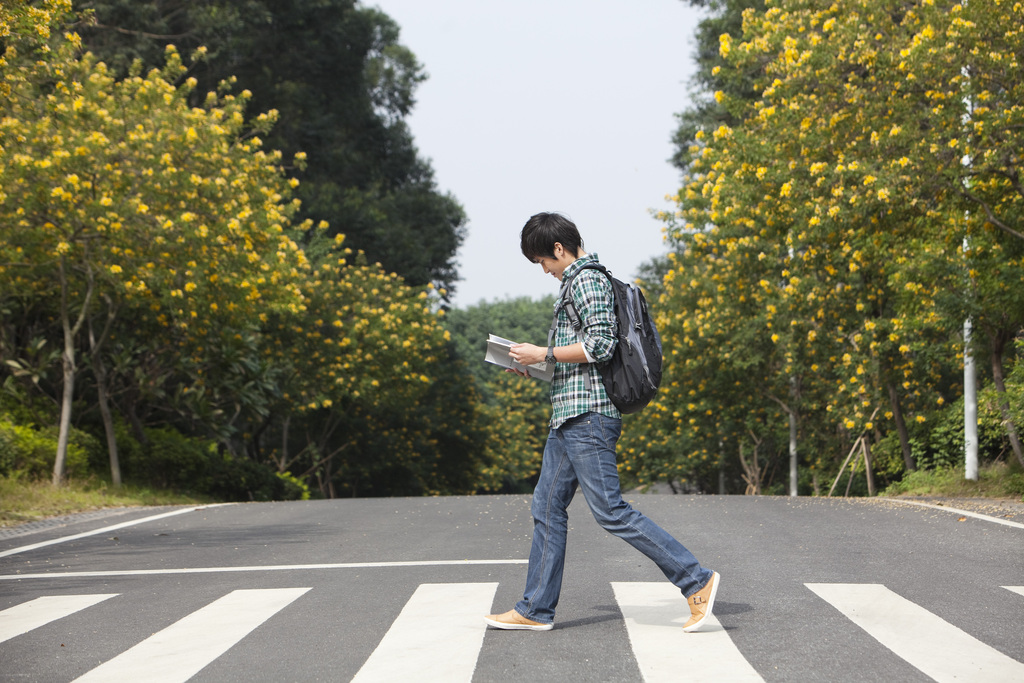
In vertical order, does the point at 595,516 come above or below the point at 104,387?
below

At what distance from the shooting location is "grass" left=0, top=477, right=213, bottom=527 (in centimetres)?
1274

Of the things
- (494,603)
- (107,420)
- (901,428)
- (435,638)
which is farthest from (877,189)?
(107,420)

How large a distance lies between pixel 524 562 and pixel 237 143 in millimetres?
15171

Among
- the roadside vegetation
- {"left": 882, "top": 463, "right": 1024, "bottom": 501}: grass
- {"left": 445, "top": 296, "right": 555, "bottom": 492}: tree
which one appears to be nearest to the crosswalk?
the roadside vegetation

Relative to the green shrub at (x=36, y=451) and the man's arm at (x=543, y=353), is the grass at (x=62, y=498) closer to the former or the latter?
the green shrub at (x=36, y=451)

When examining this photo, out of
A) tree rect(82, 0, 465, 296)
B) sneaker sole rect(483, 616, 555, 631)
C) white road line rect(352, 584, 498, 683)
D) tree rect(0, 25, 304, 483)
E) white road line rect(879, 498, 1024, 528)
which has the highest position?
tree rect(82, 0, 465, 296)

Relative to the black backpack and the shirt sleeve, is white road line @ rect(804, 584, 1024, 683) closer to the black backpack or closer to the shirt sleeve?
the black backpack

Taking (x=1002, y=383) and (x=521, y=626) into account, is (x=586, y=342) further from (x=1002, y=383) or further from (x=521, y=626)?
(x=1002, y=383)

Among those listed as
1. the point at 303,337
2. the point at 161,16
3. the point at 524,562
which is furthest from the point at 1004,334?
the point at 161,16

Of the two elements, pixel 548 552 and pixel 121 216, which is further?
pixel 121 216

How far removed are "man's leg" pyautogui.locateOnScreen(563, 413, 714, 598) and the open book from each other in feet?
0.94

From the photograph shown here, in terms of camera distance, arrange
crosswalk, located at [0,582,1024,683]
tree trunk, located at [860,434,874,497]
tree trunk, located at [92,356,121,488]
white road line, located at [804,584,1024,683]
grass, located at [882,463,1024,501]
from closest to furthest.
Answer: white road line, located at [804,584,1024,683] < crosswalk, located at [0,582,1024,683] < grass, located at [882,463,1024,501] < tree trunk, located at [92,356,121,488] < tree trunk, located at [860,434,874,497]

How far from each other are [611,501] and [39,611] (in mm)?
3319

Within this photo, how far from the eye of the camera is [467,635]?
5.32 m
